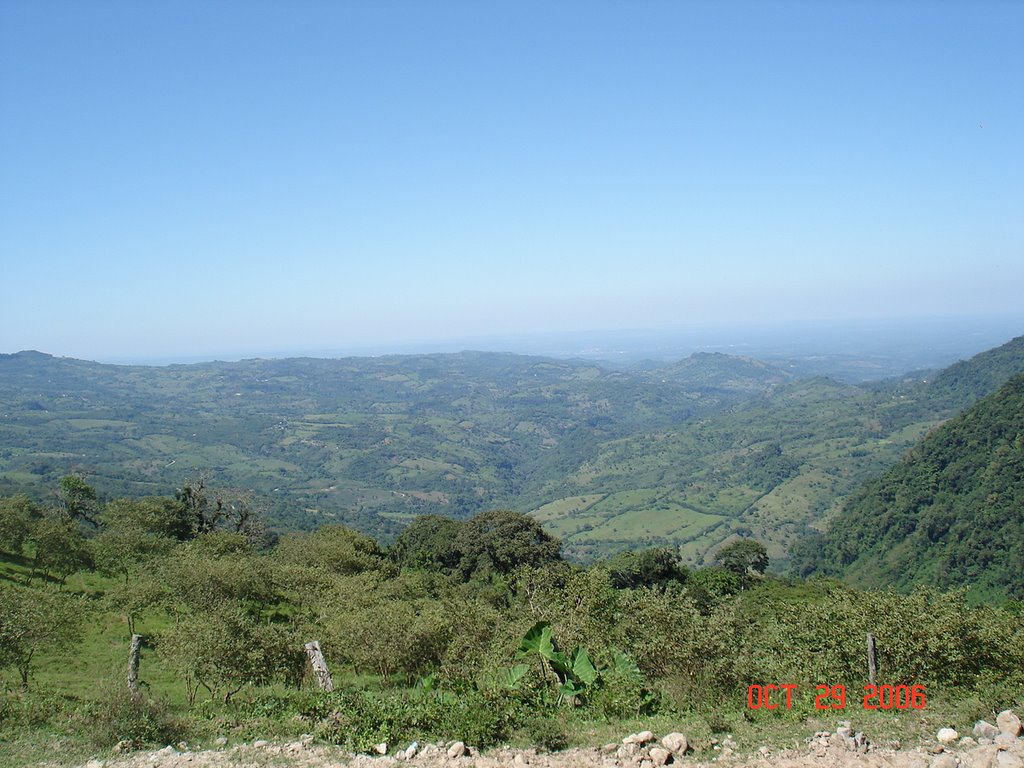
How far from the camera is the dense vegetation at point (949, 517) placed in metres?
69.2

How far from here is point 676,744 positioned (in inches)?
389

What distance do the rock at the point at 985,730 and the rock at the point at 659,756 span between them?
5239mm

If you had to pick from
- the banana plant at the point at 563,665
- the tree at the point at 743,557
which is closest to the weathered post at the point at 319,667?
the banana plant at the point at 563,665

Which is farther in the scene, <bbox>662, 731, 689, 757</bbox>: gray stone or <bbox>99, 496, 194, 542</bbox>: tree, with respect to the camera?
<bbox>99, 496, 194, 542</bbox>: tree

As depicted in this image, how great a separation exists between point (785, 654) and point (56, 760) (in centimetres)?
1611

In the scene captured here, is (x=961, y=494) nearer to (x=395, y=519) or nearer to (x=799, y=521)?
(x=799, y=521)

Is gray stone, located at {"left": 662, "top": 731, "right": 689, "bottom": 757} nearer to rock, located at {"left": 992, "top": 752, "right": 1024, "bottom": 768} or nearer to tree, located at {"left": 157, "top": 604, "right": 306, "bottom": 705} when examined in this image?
rock, located at {"left": 992, "top": 752, "right": 1024, "bottom": 768}

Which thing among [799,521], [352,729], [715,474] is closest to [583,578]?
[352,729]

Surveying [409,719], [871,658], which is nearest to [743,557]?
[871,658]

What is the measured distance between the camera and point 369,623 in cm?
1816

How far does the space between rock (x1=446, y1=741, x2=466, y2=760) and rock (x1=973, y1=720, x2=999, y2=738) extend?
8.69 metres

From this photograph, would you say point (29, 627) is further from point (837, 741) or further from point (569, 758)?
point (837, 741)

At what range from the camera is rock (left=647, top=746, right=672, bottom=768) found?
31.2ft

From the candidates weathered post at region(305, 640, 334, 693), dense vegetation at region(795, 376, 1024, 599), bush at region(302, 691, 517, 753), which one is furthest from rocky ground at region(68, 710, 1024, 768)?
dense vegetation at region(795, 376, 1024, 599)
